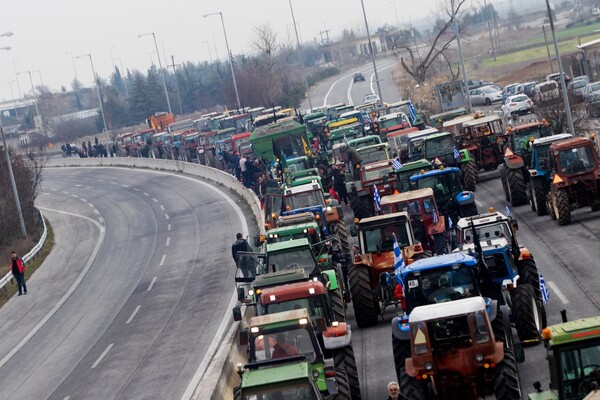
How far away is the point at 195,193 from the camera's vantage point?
6072 cm

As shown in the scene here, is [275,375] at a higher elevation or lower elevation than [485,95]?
lower

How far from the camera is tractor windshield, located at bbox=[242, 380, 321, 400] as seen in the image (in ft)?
46.0

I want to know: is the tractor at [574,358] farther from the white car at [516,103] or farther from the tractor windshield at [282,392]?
the white car at [516,103]

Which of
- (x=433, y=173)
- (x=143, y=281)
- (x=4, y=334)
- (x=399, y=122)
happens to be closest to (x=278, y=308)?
(x=433, y=173)

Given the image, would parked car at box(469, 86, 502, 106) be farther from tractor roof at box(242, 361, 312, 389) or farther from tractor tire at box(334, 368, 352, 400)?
tractor roof at box(242, 361, 312, 389)

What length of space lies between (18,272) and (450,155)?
15471 mm

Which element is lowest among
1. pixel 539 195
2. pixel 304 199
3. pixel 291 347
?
pixel 539 195

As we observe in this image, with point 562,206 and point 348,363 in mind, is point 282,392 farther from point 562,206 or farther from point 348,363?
point 562,206

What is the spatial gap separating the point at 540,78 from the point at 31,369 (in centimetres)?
6443

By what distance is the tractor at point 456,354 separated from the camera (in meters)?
15.3

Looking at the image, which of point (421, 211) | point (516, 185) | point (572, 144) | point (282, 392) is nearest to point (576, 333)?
point (282, 392)

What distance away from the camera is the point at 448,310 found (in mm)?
15359

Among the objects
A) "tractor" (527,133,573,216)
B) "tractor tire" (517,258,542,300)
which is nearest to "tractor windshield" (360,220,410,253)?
"tractor tire" (517,258,542,300)

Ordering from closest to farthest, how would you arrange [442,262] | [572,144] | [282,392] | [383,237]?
[282,392] → [442,262] → [383,237] → [572,144]
